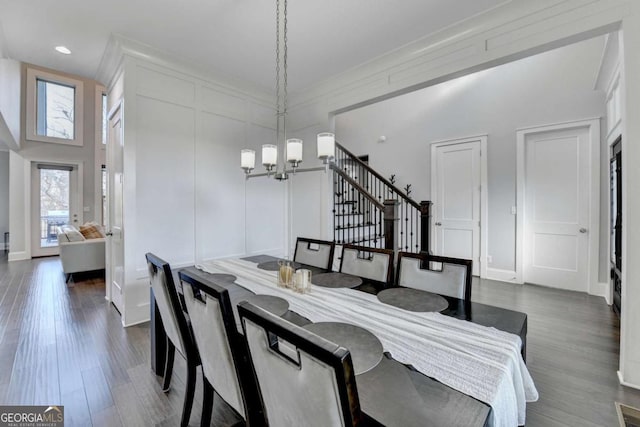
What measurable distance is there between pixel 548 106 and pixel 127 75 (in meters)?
5.41

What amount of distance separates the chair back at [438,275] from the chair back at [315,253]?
2.29ft

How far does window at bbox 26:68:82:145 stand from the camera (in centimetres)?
640

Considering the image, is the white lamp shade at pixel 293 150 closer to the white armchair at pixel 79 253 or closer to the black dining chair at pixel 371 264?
the black dining chair at pixel 371 264

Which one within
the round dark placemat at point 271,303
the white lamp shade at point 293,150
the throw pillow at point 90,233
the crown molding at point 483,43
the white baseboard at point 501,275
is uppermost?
the crown molding at point 483,43

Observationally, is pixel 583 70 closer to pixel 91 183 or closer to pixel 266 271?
pixel 266 271

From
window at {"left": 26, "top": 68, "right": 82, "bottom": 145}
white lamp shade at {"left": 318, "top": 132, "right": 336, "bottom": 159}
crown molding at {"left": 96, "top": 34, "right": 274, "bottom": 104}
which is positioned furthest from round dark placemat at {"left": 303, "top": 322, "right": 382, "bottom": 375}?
window at {"left": 26, "top": 68, "right": 82, "bottom": 145}

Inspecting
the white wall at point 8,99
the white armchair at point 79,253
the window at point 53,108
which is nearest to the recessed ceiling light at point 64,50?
the white wall at point 8,99

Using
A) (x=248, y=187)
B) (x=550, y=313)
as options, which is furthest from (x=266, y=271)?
(x=550, y=313)

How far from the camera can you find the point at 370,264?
89.4 inches

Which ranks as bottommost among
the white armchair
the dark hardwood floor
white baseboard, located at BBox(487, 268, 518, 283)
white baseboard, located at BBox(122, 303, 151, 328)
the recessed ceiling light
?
the dark hardwood floor

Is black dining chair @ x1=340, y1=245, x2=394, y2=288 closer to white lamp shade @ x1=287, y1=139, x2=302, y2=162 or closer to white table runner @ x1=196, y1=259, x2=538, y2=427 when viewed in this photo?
white table runner @ x1=196, y1=259, x2=538, y2=427

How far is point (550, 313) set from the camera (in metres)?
3.28

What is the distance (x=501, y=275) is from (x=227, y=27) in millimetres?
5010

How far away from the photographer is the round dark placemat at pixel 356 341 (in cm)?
101
